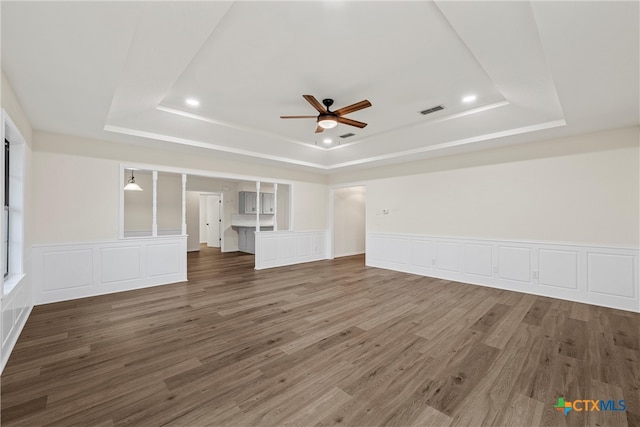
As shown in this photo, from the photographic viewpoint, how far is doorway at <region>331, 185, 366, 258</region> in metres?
8.50

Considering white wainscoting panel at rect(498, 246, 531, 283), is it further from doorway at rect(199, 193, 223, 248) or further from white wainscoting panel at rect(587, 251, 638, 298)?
doorway at rect(199, 193, 223, 248)

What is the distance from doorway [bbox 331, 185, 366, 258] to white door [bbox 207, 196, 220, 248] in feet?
15.5

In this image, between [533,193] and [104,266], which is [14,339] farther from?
[533,193]

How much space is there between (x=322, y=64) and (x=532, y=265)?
4.73m

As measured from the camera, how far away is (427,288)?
491cm

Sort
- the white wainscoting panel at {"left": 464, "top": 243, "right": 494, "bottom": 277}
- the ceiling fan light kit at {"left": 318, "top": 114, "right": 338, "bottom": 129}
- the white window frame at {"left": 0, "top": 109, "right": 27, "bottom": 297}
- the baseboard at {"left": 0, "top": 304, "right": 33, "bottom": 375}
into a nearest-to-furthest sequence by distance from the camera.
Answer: the baseboard at {"left": 0, "top": 304, "right": 33, "bottom": 375} → the white window frame at {"left": 0, "top": 109, "right": 27, "bottom": 297} → the ceiling fan light kit at {"left": 318, "top": 114, "right": 338, "bottom": 129} → the white wainscoting panel at {"left": 464, "top": 243, "right": 494, "bottom": 277}

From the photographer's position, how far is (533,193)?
463 centimetres

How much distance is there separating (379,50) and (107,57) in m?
2.39

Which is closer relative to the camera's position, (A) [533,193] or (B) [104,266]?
(B) [104,266]

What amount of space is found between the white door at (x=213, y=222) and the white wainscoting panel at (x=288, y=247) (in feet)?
14.0

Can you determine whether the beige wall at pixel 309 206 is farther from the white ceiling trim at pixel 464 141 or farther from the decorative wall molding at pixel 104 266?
the decorative wall molding at pixel 104 266

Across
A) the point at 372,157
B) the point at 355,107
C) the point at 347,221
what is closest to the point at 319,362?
the point at 355,107

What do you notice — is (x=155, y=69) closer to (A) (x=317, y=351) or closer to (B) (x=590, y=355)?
(A) (x=317, y=351)

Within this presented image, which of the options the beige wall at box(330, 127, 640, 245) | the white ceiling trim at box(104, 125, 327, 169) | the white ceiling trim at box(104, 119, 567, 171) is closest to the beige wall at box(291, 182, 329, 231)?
the white ceiling trim at box(104, 119, 567, 171)
